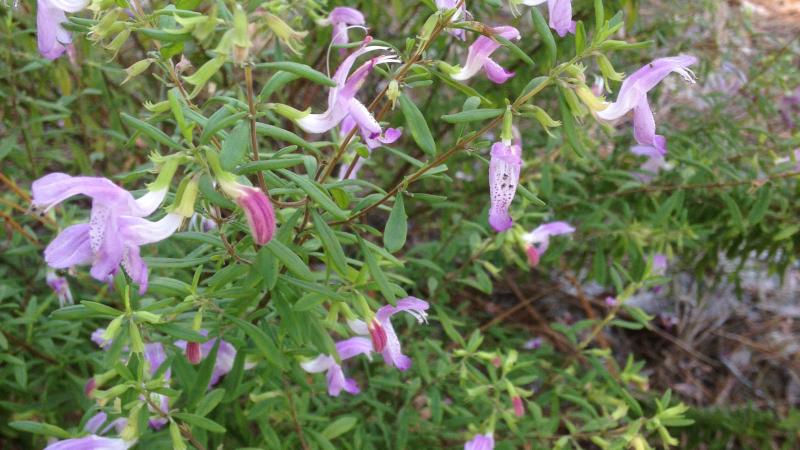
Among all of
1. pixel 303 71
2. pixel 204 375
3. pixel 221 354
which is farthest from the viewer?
pixel 221 354

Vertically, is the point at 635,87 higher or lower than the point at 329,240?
higher

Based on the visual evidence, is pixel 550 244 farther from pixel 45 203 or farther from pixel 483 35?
pixel 45 203

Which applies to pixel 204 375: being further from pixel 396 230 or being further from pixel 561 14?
pixel 561 14

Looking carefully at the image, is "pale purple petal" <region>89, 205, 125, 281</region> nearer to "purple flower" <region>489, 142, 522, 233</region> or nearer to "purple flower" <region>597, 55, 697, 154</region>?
"purple flower" <region>489, 142, 522, 233</region>

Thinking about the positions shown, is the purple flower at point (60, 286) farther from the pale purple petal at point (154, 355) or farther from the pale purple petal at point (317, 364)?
the pale purple petal at point (317, 364)

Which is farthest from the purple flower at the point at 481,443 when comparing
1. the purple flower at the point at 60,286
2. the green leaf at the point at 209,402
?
the purple flower at the point at 60,286

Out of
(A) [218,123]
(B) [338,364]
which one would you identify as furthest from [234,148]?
(B) [338,364]

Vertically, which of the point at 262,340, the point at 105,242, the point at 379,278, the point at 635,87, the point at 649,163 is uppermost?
the point at 635,87
